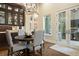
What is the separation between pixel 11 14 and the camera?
2.25 metres

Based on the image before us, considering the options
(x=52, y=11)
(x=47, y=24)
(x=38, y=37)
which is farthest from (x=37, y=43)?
(x=52, y=11)

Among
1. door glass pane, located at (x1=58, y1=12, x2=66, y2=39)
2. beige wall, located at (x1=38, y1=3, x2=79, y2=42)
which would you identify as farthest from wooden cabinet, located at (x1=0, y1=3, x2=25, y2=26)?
door glass pane, located at (x1=58, y1=12, x2=66, y2=39)

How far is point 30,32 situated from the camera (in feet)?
7.52

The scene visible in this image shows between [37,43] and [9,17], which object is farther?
[37,43]

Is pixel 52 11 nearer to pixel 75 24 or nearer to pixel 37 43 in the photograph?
pixel 75 24

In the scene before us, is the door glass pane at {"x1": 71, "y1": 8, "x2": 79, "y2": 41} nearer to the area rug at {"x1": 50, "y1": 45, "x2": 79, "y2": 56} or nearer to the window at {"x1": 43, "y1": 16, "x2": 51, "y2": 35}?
the area rug at {"x1": 50, "y1": 45, "x2": 79, "y2": 56}

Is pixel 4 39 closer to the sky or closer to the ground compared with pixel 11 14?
closer to the ground

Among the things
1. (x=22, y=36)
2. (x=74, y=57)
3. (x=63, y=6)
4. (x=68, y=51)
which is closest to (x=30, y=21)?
(x=22, y=36)

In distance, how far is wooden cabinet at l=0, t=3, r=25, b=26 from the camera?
87.1 inches

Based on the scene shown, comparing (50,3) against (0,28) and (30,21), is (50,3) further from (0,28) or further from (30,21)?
(0,28)

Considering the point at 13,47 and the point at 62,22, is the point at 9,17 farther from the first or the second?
the point at 62,22

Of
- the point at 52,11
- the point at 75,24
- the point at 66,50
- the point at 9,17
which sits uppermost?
the point at 52,11

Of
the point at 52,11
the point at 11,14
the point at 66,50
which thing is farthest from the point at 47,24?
the point at 11,14

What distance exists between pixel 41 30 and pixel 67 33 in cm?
54
